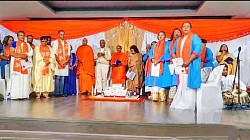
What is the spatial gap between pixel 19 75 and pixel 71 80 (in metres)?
1.68

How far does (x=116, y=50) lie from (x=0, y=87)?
9.25 feet

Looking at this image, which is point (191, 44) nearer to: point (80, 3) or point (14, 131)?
point (14, 131)

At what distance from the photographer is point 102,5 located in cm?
127

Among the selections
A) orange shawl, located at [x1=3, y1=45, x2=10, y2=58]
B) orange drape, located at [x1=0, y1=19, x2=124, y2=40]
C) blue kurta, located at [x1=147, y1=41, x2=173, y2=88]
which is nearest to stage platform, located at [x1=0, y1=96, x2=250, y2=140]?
blue kurta, located at [x1=147, y1=41, x2=173, y2=88]

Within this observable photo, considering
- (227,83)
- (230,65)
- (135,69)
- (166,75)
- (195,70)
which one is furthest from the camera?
(135,69)

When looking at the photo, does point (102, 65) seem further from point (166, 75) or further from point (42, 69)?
point (166, 75)

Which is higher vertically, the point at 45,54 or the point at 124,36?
the point at 124,36

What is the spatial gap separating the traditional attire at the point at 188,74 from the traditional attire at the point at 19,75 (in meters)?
2.81

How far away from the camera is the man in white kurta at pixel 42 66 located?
6266 mm

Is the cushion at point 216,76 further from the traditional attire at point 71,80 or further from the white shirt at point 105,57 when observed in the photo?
the traditional attire at point 71,80

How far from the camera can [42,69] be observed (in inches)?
248

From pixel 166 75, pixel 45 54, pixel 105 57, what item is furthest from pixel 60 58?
pixel 166 75

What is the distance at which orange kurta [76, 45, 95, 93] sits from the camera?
24.4 feet

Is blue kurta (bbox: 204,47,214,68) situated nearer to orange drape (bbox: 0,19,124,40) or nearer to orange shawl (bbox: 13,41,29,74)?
orange drape (bbox: 0,19,124,40)
